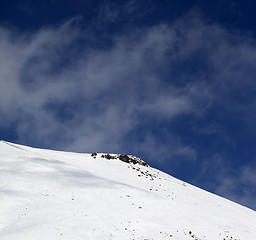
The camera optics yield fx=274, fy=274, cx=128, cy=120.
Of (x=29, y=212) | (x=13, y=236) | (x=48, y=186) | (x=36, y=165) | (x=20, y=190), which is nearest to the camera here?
(x=13, y=236)

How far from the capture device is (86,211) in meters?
24.4

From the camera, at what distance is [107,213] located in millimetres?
24625

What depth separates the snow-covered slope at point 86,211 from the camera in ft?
68.0

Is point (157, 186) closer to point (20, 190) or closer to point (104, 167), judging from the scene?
point (104, 167)

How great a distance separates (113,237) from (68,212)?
563 centimetres

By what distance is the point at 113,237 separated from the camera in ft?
65.6

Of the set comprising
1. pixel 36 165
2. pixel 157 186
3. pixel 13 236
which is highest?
pixel 157 186

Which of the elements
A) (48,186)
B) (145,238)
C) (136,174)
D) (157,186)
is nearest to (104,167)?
(136,174)

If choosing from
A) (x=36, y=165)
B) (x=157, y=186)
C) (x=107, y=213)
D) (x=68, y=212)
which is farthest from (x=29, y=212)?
(x=157, y=186)

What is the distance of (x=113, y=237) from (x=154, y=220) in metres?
5.81

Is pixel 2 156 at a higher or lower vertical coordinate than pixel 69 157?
lower

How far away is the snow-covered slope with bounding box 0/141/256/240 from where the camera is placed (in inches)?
816

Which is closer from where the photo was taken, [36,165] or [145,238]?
[145,238]

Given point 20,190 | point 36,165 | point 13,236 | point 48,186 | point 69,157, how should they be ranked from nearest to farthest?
1. point 13,236
2. point 20,190
3. point 48,186
4. point 36,165
5. point 69,157
